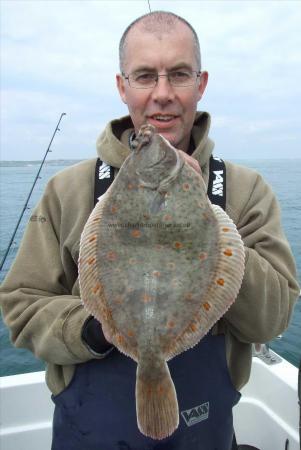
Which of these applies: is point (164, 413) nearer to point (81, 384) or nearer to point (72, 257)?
point (81, 384)

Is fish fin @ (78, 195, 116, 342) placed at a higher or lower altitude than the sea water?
higher

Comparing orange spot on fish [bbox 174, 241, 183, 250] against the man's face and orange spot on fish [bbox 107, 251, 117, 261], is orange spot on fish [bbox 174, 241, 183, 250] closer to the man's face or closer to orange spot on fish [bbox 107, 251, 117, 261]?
orange spot on fish [bbox 107, 251, 117, 261]

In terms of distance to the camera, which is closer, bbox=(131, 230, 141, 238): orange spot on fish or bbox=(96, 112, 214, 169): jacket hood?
bbox=(131, 230, 141, 238): orange spot on fish

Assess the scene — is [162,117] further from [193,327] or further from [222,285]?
[193,327]

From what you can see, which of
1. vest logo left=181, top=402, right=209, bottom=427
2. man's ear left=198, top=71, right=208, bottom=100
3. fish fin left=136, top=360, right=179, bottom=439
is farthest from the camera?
man's ear left=198, top=71, right=208, bottom=100

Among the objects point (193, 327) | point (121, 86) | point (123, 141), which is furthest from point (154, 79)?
point (193, 327)

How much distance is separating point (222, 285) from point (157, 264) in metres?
0.32

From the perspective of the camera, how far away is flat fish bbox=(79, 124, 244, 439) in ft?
6.10

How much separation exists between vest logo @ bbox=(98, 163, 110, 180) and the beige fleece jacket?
0.07m

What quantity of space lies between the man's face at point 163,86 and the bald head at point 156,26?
2 centimetres

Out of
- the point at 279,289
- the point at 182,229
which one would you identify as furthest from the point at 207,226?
the point at 279,289

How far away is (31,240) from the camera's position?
2643mm

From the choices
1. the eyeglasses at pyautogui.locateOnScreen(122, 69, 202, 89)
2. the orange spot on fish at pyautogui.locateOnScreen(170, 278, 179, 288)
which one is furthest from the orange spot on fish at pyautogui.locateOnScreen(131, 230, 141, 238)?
the eyeglasses at pyautogui.locateOnScreen(122, 69, 202, 89)

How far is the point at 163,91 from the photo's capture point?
2.33 metres
